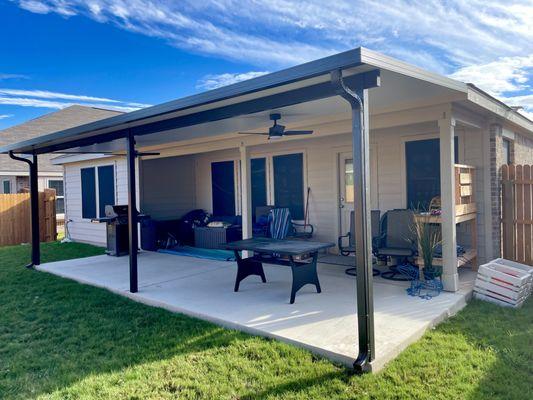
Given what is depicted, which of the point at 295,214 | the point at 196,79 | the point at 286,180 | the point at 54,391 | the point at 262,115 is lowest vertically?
the point at 54,391

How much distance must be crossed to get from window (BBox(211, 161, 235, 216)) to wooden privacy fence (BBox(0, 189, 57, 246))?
6.07m

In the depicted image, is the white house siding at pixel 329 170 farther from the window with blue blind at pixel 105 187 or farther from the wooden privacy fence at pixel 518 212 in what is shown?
the wooden privacy fence at pixel 518 212

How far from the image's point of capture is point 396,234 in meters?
6.39

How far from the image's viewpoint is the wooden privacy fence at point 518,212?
5.93m

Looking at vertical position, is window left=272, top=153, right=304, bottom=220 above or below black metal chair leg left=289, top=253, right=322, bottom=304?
above

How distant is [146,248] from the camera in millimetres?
9539

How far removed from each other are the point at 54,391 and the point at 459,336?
3321 mm

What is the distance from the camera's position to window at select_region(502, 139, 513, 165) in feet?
21.9

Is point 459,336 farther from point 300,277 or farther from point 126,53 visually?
point 126,53

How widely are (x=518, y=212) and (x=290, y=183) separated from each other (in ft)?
13.0

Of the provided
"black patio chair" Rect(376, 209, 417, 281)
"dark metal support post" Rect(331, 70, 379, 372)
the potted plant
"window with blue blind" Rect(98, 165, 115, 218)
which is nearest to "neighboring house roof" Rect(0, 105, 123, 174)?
"window with blue blind" Rect(98, 165, 115, 218)

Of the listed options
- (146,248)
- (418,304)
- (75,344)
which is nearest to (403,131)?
(418,304)

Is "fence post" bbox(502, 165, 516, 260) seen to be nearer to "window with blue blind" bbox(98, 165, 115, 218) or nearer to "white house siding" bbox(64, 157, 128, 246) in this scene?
"white house siding" bbox(64, 157, 128, 246)

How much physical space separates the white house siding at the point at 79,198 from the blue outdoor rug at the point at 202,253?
6.60 ft
